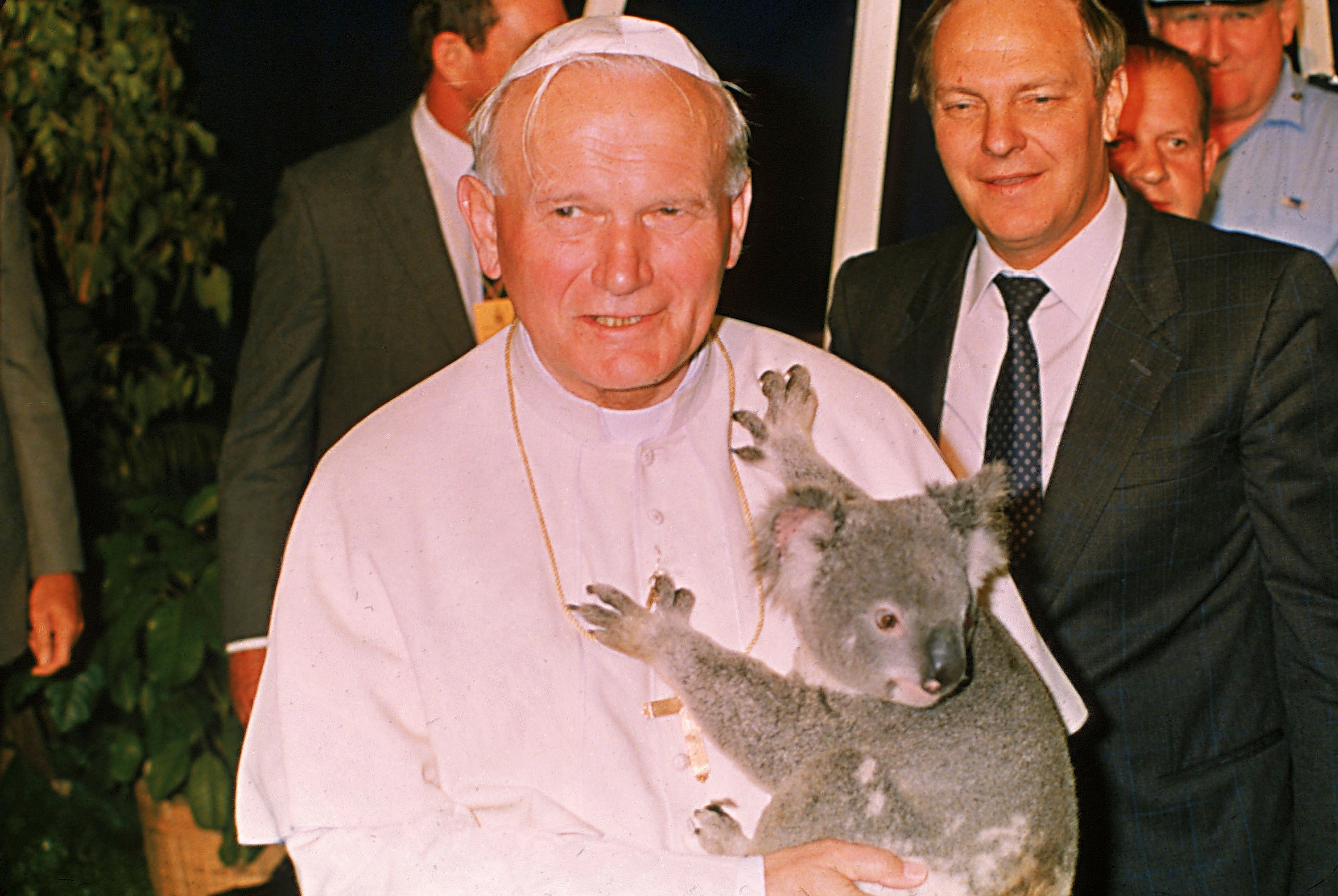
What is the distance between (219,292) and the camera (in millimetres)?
2658

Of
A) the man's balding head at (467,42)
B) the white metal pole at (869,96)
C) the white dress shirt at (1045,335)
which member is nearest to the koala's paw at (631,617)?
the white dress shirt at (1045,335)

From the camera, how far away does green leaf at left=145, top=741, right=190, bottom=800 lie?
2.99 metres

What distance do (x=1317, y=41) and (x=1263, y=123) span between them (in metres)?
0.25

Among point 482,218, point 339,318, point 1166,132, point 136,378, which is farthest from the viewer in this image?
point 136,378

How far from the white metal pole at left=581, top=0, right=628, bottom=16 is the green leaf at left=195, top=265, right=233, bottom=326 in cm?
117

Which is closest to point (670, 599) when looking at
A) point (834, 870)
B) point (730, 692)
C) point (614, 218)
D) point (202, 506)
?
point (730, 692)

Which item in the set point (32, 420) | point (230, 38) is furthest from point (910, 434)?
point (32, 420)

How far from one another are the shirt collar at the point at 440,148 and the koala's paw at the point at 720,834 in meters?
1.44

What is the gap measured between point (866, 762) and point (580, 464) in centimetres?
71

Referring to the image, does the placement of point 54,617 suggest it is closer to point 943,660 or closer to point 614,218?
point 614,218

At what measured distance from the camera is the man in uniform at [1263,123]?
8.55 feet

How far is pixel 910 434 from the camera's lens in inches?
77.1

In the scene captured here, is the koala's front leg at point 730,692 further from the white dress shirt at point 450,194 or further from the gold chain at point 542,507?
the white dress shirt at point 450,194

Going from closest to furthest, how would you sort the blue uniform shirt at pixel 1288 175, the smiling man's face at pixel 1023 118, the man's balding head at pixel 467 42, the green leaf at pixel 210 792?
the smiling man's face at pixel 1023 118 → the man's balding head at pixel 467 42 → the blue uniform shirt at pixel 1288 175 → the green leaf at pixel 210 792
